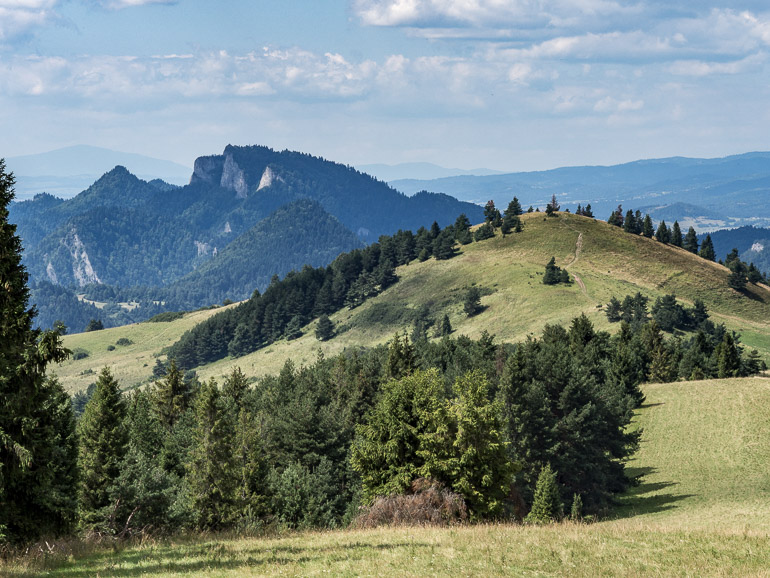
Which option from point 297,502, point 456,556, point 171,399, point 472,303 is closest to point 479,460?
point 297,502

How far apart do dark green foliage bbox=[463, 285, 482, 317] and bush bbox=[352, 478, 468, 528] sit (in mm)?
124322

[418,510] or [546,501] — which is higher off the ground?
[418,510]

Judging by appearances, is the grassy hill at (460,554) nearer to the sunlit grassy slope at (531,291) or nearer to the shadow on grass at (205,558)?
the shadow on grass at (205,558)

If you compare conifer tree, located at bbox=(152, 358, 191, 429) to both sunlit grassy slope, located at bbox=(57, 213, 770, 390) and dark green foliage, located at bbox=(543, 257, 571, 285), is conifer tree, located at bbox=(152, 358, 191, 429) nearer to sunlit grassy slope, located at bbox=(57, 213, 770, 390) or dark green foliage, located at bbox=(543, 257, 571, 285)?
sunlit grassy slope, located at bbox=(57, 213, 770, 390)

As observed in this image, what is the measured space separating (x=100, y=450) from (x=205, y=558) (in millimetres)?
23673

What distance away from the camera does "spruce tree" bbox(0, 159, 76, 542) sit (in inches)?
737

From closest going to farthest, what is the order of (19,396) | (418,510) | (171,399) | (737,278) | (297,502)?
(19,396), (418,510), (297,502), (171,399), (737,278)

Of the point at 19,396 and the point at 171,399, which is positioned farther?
the point at 171,399

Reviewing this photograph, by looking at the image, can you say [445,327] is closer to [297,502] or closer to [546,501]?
[546,501]

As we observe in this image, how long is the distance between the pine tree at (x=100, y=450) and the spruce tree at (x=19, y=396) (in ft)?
41.8

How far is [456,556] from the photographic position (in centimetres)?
1766

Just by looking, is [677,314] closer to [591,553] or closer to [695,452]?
[695,452]

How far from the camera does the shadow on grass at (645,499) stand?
47.6 meters

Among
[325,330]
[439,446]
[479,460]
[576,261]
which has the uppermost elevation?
[576,261]
